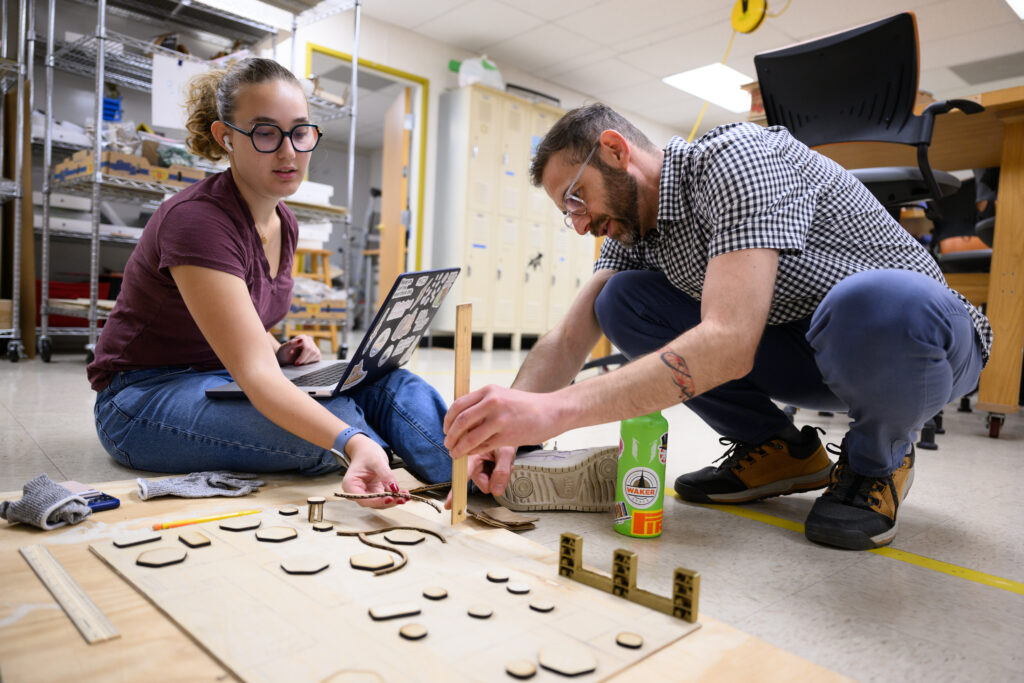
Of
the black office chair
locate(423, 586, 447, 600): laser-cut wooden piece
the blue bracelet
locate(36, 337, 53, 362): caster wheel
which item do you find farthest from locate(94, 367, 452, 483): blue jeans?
locate(36, 337, 53, 362): caster wheel

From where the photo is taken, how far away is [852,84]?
2135 millimetres

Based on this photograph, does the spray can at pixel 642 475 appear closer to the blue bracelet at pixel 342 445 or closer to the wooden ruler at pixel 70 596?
the blue bracelet at pixel 342 445

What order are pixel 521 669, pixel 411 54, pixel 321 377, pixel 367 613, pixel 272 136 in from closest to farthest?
pixel 521 669 → pixel 367 613 → pixel 272 136 → pixel 321 377 → pixel 411 54

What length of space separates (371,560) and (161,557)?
256 millimetres

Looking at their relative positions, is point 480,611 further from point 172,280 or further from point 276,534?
point 172,280

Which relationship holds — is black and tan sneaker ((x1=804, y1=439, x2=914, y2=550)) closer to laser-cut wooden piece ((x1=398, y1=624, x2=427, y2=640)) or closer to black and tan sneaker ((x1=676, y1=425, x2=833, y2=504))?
black and tan sneaker ((x1=676, y1=425, x2=833, y2=504))

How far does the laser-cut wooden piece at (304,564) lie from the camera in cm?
83

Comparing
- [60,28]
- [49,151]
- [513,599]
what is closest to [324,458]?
[513,599]

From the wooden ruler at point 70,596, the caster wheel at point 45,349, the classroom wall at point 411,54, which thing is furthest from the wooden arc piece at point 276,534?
the classroom wall at point 411,54

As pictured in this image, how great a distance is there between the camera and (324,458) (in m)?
1.37

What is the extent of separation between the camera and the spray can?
1096 millimetres

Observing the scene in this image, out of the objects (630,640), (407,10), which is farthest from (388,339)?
(407,10)

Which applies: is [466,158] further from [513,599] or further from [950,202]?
[513,599]

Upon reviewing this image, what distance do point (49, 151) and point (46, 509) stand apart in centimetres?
306
